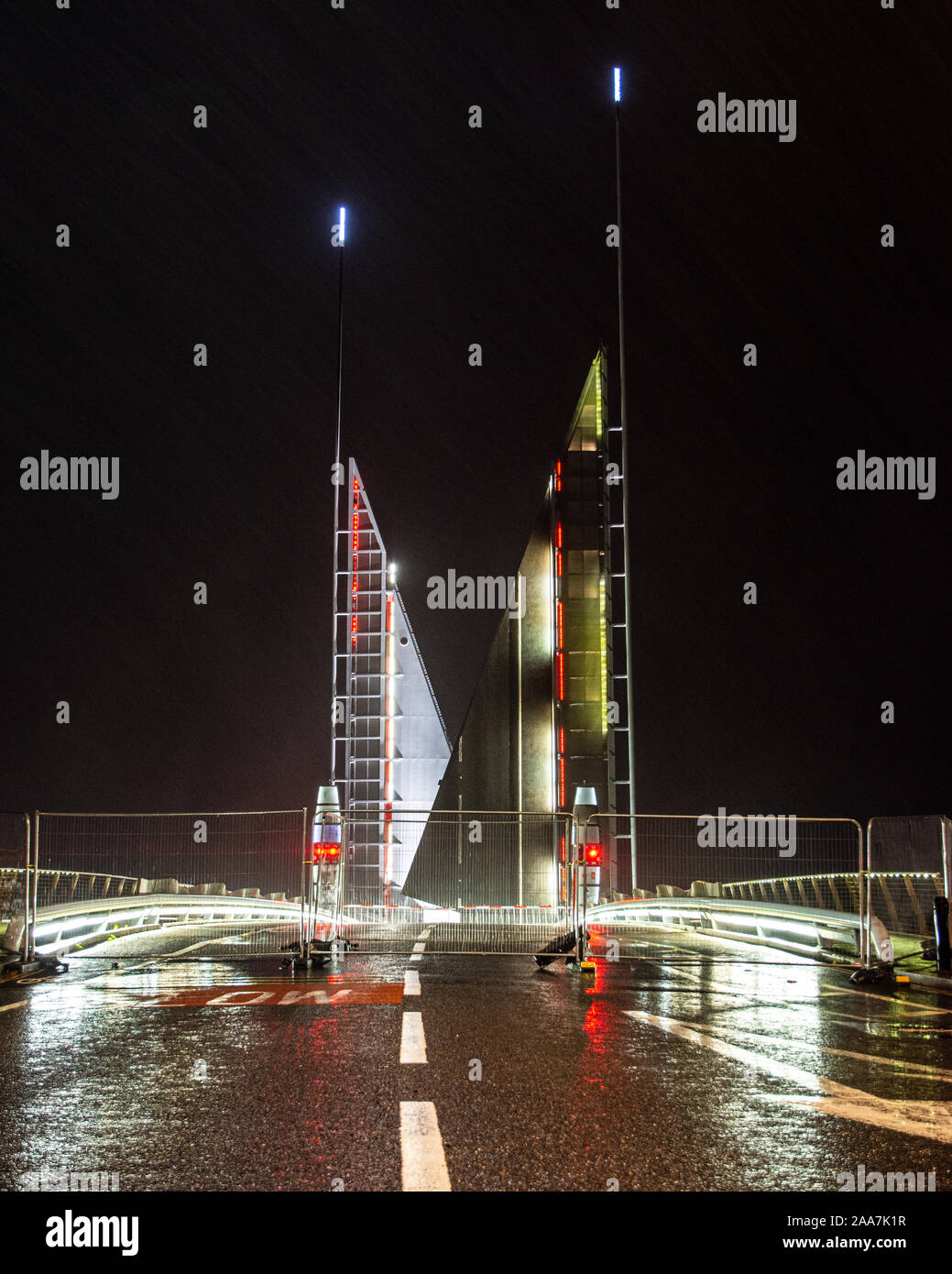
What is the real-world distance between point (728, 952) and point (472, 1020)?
9.25 meters

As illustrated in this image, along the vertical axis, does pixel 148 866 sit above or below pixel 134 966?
above

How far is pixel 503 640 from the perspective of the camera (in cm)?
5034

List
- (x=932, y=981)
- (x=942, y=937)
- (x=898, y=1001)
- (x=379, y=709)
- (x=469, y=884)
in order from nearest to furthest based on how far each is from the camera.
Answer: (x=898, y=1001)
(x=932, y=981)
(x=942, y=937)
(x=469, y=884)
(x=379, y=709)

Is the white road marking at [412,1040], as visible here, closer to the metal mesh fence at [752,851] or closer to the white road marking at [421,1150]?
the white road marking at [421,1150]

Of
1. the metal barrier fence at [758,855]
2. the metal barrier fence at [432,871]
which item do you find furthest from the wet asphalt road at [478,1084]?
the metal barrier fence at [758,855]

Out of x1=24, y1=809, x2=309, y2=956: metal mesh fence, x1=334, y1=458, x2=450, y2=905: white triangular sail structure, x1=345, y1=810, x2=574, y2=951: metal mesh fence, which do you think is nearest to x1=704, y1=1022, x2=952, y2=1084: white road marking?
x1=24, y1=809, x2=309, y2=956: metal mesh fence

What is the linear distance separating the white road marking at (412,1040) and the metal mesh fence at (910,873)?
6.46 m

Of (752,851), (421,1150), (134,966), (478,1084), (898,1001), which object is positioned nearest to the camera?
(421,1150)

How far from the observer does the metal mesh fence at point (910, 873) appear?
14023 mm

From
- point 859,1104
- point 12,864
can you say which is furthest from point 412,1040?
point 12,864

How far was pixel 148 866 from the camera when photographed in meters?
19.1

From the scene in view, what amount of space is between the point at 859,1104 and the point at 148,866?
49.2 feet

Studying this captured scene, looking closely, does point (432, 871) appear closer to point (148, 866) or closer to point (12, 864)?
point (148, 866)

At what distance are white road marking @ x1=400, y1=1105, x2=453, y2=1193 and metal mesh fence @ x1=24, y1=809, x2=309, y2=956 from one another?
8969mm
